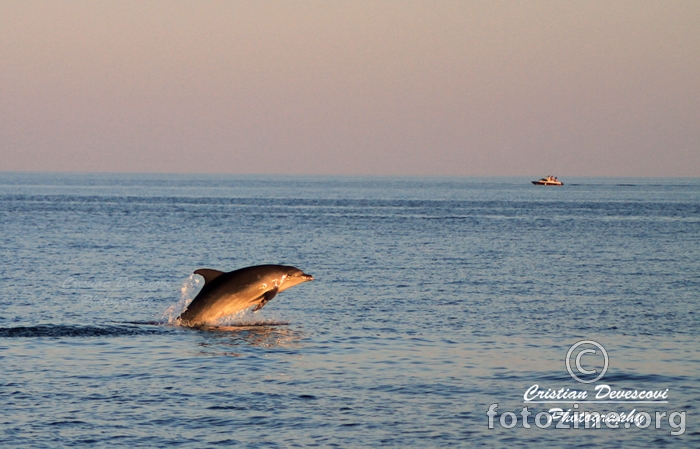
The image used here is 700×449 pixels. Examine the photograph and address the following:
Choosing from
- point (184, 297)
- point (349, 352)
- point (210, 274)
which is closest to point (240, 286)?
point (210, 274)

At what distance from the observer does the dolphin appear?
29641mm

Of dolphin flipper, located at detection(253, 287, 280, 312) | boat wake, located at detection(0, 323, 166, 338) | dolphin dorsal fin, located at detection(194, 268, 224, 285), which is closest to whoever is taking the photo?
dolphin flipper, located at detection(253, 287, 280, 312)

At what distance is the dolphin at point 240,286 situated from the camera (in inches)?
1167

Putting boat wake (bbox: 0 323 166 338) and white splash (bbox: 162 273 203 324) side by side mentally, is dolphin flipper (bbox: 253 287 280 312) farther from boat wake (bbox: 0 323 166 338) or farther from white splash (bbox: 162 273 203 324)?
white splash (bbox: 162 273 203 324)

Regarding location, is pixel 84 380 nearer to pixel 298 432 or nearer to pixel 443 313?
pixel 298 432

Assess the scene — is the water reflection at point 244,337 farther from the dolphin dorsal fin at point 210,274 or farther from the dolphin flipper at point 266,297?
the dolphin dorsal fin at point 210,274

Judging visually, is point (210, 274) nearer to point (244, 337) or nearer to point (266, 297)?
point (266, 297)

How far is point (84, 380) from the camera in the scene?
77.3ft

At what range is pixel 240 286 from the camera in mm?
29594

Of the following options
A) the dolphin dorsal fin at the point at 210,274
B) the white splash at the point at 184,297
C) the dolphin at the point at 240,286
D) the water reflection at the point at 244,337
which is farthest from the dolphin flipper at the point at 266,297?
the white splash at the point at 184,297

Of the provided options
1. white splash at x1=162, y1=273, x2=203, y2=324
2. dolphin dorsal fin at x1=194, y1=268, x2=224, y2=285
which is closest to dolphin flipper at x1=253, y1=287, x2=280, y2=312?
dolphin dorsal fin at x1=194, y1=268, x2=224, y2=285

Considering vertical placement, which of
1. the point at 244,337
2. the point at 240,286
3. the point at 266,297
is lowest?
the point at 244,337

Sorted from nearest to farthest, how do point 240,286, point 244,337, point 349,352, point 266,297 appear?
point 349,352 → point 266,297 → point 244,337 → point 240,286

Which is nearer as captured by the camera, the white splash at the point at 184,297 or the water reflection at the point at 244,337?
the water reflection at the point at 244,337
